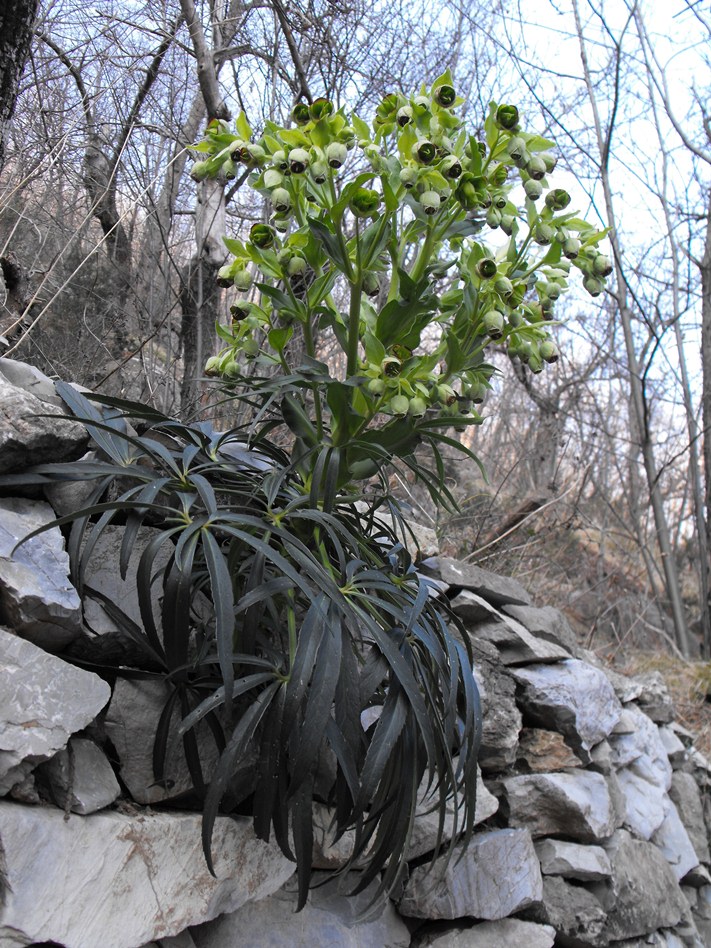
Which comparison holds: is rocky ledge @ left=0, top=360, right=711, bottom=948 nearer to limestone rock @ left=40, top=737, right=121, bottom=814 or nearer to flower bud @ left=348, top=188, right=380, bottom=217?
limestone rock @ left=40, top=737, right=121, bottom=814

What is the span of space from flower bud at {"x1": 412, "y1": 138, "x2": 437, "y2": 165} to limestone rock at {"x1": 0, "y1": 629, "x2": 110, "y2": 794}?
1.22 meters

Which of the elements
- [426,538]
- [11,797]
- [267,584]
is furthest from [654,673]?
[11,797]

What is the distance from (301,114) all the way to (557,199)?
24.5 inches

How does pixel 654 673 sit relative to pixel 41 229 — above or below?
below

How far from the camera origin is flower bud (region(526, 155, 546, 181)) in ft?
5.69

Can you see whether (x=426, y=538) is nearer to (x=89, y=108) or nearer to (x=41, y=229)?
(x=41, y=229)

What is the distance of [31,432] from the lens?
1.63m

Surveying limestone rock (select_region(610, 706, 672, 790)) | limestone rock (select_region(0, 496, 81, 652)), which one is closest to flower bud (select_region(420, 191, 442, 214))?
limestone rock (select_region(0, 496, 81, 652))

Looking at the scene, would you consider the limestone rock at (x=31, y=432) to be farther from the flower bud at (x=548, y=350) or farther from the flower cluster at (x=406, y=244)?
the flower bud at (x=548, y=350)

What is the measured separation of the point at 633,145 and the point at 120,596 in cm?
585

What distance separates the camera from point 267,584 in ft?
4.99

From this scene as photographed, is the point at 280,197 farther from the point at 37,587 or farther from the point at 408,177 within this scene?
the point at 37,587

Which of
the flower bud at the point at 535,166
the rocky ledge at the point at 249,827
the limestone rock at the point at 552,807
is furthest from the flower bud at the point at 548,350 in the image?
the limestone rock at the point at 552,807

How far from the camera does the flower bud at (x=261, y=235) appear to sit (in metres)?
1.74
